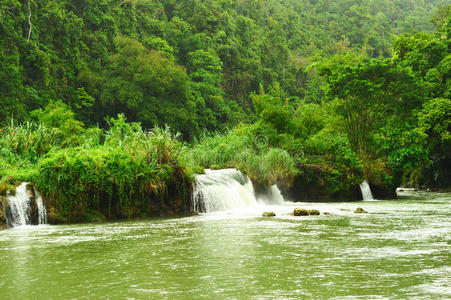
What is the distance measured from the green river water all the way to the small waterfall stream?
3.29m

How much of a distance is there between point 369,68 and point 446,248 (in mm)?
16126

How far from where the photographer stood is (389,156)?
2419cm

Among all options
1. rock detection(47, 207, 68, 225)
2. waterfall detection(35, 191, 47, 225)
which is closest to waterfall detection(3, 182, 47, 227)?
waterfall detection(35, 191, 47, 225)

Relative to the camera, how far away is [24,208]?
13.8 metres

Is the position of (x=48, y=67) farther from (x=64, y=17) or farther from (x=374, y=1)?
(x=374, y=1)

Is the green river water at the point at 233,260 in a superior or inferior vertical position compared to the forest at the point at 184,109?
inferior

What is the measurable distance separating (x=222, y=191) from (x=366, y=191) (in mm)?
8320

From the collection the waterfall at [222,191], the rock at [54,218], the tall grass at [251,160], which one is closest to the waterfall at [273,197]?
the tall grass at [251,160]

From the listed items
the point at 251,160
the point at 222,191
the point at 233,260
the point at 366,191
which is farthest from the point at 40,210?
the point at 366,191

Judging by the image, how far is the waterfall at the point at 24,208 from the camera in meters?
13.5

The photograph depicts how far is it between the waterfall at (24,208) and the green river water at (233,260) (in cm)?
64

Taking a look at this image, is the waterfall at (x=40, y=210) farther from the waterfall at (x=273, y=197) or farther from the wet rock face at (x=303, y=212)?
the waterfall at (x=273, y=197)

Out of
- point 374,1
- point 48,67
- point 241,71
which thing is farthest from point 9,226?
point 374,1

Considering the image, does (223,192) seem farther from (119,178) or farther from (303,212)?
(119,178)
